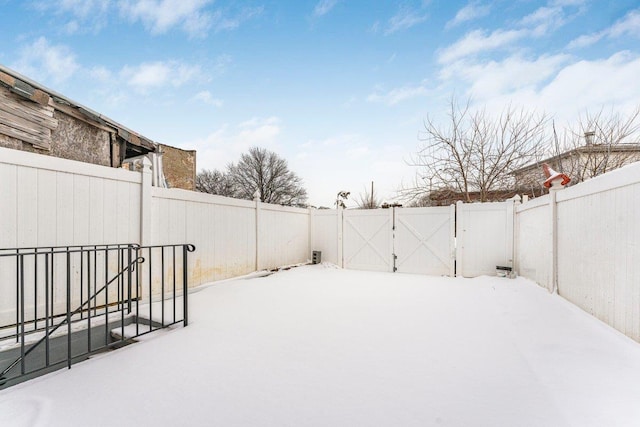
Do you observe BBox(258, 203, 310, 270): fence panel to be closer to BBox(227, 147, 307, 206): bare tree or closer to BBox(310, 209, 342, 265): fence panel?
BBox(310, 209, 342, 265): fence panel

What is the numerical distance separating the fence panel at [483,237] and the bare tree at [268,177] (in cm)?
1672

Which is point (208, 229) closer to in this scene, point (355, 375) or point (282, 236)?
point (282, 236)

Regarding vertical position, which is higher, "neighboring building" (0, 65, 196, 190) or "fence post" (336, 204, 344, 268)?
"neighboring building" (0, 65, 196, 190)

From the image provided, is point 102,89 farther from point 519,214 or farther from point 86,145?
point 519,214

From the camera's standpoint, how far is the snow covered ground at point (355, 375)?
1470mm

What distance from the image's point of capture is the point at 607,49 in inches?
223

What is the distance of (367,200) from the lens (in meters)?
15.7

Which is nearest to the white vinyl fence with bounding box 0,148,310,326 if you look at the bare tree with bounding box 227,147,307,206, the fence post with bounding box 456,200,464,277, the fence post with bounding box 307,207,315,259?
the fence post with bounding box 307,207,315,259

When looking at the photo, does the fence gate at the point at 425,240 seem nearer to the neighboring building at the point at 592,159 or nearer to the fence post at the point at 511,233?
the fence post at the point at 511,233

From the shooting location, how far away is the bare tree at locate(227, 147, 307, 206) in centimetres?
2198

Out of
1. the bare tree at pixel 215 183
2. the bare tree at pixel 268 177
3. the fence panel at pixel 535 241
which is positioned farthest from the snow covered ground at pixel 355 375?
the bare tree at pixel 215 183

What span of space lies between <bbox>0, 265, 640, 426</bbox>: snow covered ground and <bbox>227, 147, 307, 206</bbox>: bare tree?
19.0 metres

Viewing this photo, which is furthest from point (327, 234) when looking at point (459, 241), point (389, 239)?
point (459, 241)

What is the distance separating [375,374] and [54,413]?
72.6 inches
